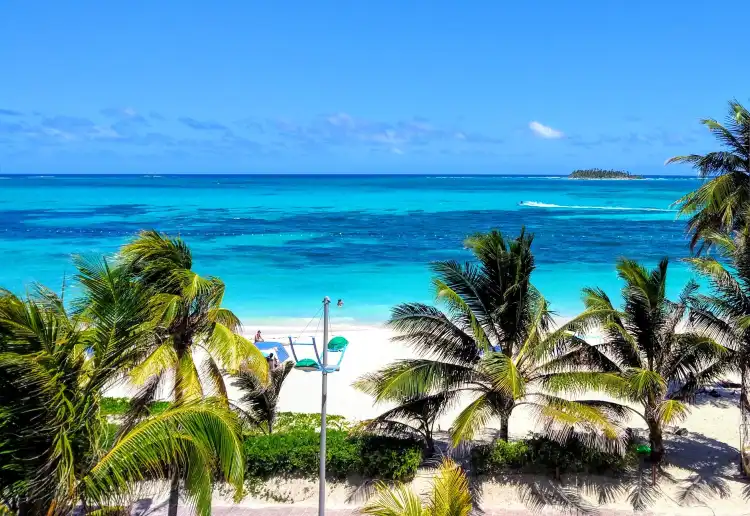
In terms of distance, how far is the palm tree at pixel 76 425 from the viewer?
5.34m

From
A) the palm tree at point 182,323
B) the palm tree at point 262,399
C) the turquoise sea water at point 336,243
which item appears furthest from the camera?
the turquoise sea water at point 336,243

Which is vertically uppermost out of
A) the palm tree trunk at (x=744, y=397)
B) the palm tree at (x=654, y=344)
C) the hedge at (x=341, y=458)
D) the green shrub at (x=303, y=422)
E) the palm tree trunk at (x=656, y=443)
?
the palm tree at (x=654, y=344)

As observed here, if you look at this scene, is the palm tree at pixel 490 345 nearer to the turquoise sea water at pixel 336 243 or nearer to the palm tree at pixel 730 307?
the palm tree at pixel 730 307

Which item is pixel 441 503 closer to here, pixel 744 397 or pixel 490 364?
pixel 490 364

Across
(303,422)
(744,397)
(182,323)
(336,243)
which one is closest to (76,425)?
(182,323)

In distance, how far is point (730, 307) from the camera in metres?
10.9

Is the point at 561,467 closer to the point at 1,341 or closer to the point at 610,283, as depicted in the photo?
the point at 1,341

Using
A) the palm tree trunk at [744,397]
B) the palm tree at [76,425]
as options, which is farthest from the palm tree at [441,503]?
the palm tree trunk at [744,397]

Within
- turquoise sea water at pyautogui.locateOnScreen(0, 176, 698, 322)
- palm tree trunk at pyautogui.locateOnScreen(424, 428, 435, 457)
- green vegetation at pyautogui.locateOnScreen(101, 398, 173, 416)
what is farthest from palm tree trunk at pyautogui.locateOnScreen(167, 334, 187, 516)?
palm tree trunk at pyautogui.locateOnScreen(424, 428, 435, 457)

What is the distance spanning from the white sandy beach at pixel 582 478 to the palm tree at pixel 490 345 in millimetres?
1514

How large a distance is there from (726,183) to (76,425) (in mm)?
16059

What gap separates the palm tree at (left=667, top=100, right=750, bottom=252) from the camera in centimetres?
1514

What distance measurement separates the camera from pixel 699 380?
11.1 metres

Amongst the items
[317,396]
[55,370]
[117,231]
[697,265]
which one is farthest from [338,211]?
[55,370]
